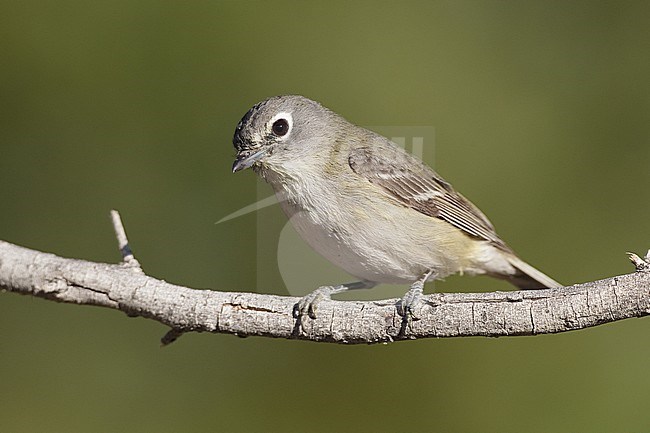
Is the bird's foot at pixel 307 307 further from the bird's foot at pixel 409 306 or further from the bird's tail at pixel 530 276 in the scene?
the bird's tail at pixel 530 276

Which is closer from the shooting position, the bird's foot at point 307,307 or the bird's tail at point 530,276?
the bird's foot at point 307,307

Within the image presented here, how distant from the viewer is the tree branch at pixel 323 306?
3.03 meters

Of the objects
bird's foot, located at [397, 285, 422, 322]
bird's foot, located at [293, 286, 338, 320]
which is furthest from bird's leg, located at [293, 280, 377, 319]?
bird's foot, located at [397, 285, 422, 322]

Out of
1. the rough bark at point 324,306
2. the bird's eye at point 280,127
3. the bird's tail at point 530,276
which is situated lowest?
the rough bark at point 324,306

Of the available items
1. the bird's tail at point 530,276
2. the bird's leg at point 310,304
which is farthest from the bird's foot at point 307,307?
the bird's tail at point 530,276

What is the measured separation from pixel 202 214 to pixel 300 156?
55.3 inches

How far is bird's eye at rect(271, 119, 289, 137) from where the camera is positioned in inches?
148

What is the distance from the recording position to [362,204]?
12.7ft

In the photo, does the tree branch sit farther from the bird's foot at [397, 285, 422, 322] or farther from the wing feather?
the wing feather

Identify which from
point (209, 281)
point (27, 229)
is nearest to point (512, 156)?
point (209, 281)

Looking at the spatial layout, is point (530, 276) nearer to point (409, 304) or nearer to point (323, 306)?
point (409, 304)

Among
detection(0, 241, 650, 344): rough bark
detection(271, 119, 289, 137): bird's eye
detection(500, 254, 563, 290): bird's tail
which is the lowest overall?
detection(0, 241, 650, 344): rough bark

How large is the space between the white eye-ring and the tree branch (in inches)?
33.4

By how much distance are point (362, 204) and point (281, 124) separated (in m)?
0.56
